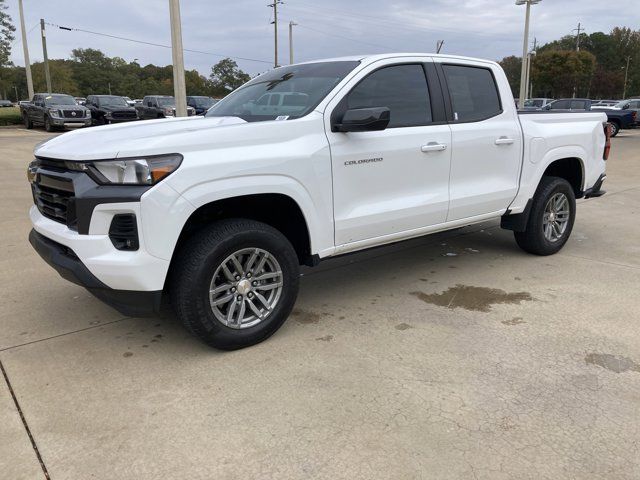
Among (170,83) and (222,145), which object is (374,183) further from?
(170,83)

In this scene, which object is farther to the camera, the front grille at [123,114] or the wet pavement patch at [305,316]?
the front grille at [123,114]

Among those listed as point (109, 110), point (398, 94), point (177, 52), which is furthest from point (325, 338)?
point (109, 110)

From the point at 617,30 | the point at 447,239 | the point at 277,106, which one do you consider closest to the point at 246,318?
the point at 277,106

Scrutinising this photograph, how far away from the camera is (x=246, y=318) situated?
11.8ft

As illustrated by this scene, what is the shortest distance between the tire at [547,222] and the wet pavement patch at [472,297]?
1.10 meters

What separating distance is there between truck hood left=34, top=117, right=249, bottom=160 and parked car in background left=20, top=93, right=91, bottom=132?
22.4m

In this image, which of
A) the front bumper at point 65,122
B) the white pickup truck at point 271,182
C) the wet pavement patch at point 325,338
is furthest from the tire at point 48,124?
the wet pavement patch at point 325,338

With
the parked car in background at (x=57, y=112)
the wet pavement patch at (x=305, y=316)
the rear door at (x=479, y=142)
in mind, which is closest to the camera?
the wet pavement patch at (x=305, y=316)

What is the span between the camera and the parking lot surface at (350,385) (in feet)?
8.20

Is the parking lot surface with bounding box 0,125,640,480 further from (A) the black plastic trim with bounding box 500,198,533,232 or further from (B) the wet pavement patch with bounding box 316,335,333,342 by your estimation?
(A) the black plastic trim with bounding box 500,198,533,232

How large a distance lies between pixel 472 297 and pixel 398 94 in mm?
1750

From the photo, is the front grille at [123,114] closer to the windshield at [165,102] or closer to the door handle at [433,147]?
the windshield at [165,102]

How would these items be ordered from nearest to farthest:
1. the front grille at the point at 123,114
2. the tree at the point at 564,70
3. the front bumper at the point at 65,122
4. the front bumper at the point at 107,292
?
1. the front bumper at the point at 107,292
2. the front bumper at the point at 65,122
3. the front grille at the point at 123,114
4. the tree at the point at 564,70

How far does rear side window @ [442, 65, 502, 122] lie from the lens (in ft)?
15.2
